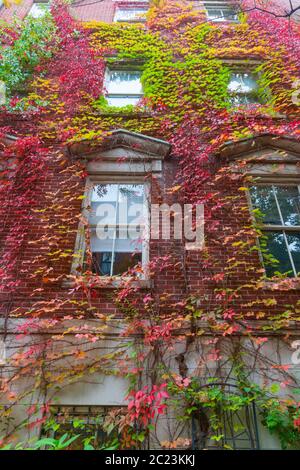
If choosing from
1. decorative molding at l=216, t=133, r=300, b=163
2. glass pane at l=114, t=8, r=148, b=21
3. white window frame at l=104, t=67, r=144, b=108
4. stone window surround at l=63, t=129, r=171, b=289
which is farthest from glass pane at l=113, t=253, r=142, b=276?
glass pane at l=114, t=8, r=148, b=21

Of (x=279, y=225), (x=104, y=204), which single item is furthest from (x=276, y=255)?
(x=104, y=204)

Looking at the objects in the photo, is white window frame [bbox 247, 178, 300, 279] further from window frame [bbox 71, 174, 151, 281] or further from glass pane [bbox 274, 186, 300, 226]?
window frame [bbox 71, 174, 151, 281]

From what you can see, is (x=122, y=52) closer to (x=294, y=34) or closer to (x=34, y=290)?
(x=294, y=34)

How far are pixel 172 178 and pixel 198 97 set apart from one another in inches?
106

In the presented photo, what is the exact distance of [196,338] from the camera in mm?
4574

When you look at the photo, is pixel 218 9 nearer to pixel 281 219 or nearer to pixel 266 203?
pixel 266 203

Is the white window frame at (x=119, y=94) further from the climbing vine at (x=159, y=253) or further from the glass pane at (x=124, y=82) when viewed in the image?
the climbing vine at (x=159, y=253)

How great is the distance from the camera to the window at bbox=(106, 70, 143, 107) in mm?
8461

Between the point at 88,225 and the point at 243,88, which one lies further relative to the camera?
the point at 243,88

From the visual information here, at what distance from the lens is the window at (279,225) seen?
539 cm

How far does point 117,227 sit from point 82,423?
310 centimetres

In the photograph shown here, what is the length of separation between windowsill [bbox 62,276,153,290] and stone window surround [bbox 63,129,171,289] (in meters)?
2.12

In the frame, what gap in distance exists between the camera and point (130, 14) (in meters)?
11.4
